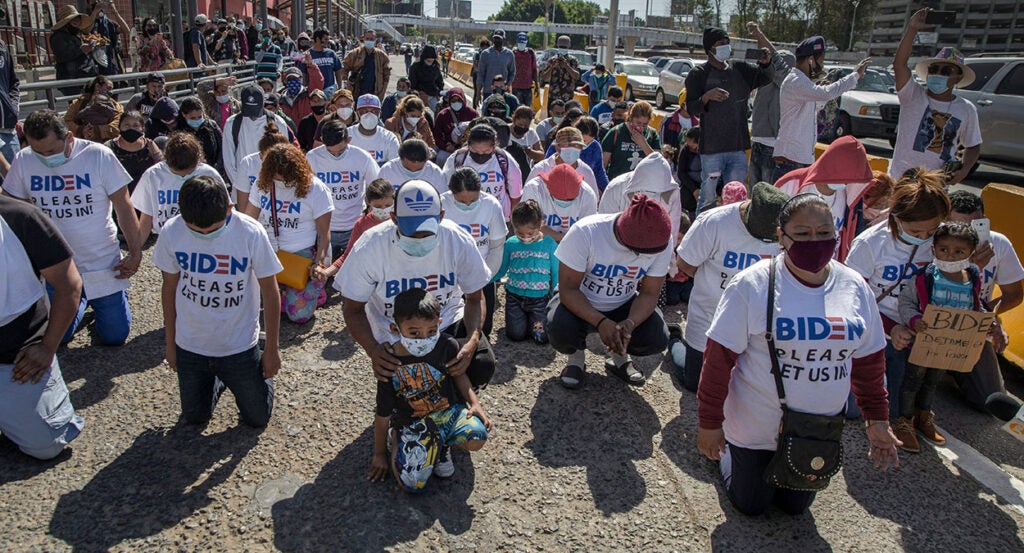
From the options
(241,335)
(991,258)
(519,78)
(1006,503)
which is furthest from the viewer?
(519,78)

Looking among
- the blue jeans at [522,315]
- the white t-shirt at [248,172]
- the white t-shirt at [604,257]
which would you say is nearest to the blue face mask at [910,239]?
the white t-shirt at [604,257]

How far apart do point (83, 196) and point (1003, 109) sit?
46.4 ft

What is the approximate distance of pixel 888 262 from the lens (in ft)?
14.6

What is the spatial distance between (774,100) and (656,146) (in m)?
1.85

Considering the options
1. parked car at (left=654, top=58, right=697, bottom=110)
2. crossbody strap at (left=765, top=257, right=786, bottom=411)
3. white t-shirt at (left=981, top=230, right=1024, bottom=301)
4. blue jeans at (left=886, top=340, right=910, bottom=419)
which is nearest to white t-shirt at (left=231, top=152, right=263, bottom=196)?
crossbody strap at (left=765, top=257, right=786, bottom=411)

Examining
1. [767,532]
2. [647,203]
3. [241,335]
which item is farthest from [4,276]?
[767,532]

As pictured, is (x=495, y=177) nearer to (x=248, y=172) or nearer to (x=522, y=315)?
(x=522, y=315)

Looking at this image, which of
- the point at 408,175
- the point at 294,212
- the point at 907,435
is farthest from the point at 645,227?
the point at 408,175

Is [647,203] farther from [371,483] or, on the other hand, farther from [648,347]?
[371,483]

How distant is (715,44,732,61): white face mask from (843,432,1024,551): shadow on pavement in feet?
14.6

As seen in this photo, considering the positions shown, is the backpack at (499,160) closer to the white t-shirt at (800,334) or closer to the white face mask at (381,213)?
the white face mask at (381,213)

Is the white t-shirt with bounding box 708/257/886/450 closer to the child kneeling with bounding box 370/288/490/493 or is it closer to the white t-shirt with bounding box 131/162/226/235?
the child kneeling with bounding box 370/288/490/493

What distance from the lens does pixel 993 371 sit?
4680 mm

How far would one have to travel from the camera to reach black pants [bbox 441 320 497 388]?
397 centimetres
